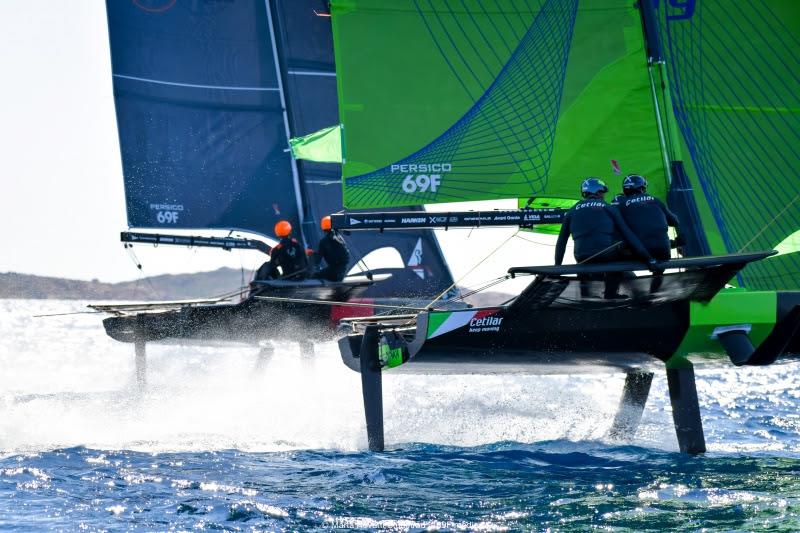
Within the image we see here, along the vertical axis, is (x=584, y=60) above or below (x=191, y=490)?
above

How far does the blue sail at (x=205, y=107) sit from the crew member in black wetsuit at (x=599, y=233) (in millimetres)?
9403

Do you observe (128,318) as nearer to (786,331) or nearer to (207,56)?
(207,56)

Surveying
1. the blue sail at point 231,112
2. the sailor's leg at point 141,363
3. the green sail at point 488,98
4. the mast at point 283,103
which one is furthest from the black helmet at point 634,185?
the blue sail at point 231,112

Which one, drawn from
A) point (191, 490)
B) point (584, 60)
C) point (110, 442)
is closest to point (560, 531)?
point (191, 490)

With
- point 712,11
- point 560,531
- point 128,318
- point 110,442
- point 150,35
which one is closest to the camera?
point 560,531

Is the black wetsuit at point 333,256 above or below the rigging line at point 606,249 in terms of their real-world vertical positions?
above

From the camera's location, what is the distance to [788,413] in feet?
34.4

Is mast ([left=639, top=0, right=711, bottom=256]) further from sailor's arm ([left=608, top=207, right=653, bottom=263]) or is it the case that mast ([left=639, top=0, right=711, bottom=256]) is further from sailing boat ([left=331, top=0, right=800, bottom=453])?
sailor's arm ([left=608, top=207, right=653, bottom=263])

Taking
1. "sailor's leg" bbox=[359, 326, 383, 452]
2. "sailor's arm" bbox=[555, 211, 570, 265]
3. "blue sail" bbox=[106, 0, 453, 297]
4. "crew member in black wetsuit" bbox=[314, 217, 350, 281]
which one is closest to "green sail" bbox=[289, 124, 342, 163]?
"crew member in black wetsuit" bbox=[314, 217, 350, 281]

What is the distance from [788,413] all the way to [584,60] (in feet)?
14.0

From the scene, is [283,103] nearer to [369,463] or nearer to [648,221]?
[648,221]

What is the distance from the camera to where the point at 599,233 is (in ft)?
22.5

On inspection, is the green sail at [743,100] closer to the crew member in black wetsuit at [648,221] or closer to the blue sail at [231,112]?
the crew member in black wetsuit at [648,221]

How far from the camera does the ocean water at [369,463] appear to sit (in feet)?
16.9
